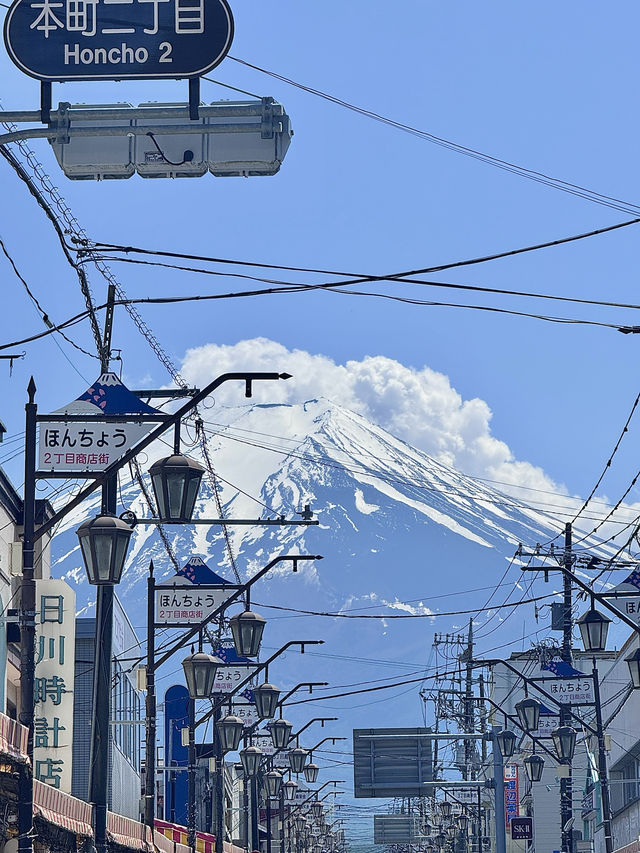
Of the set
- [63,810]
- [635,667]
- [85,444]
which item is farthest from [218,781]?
[85,444]

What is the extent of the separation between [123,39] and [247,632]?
1661 centimetres

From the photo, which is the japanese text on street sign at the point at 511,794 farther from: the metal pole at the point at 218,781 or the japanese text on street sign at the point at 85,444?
the japanese text on street sign at the point at 85,444

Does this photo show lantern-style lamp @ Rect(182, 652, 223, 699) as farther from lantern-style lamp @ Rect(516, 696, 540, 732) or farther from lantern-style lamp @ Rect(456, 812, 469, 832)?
lantern-style lamp @ Rect(456, 812, 469, 832)

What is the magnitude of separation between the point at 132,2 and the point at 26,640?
8765 millimetres

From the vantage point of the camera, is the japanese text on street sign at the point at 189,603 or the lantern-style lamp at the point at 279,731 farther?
the lantern-style lamp at the point at 279,731

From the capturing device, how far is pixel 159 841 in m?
33.2

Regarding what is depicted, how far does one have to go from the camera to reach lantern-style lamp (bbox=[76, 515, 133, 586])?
17391 mm

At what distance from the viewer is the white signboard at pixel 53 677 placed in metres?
41.7

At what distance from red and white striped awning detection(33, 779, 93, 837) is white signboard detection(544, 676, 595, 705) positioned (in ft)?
73.3

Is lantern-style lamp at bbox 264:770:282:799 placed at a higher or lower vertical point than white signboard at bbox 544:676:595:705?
lower

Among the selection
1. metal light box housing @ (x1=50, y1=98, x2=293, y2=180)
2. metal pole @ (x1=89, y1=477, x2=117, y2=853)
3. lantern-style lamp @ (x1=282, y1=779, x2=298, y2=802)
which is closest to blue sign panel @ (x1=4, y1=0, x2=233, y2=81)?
metal light box housing @ (x1=50, y1=98, x2=293, y2=180)

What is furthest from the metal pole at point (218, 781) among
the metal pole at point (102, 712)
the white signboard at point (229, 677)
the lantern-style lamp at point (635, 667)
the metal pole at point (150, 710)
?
the metal pole at point (102, 712)

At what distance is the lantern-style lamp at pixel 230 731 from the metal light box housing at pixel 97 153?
77.7 ft

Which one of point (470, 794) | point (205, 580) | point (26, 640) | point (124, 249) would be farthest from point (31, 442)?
point (470, 794)
